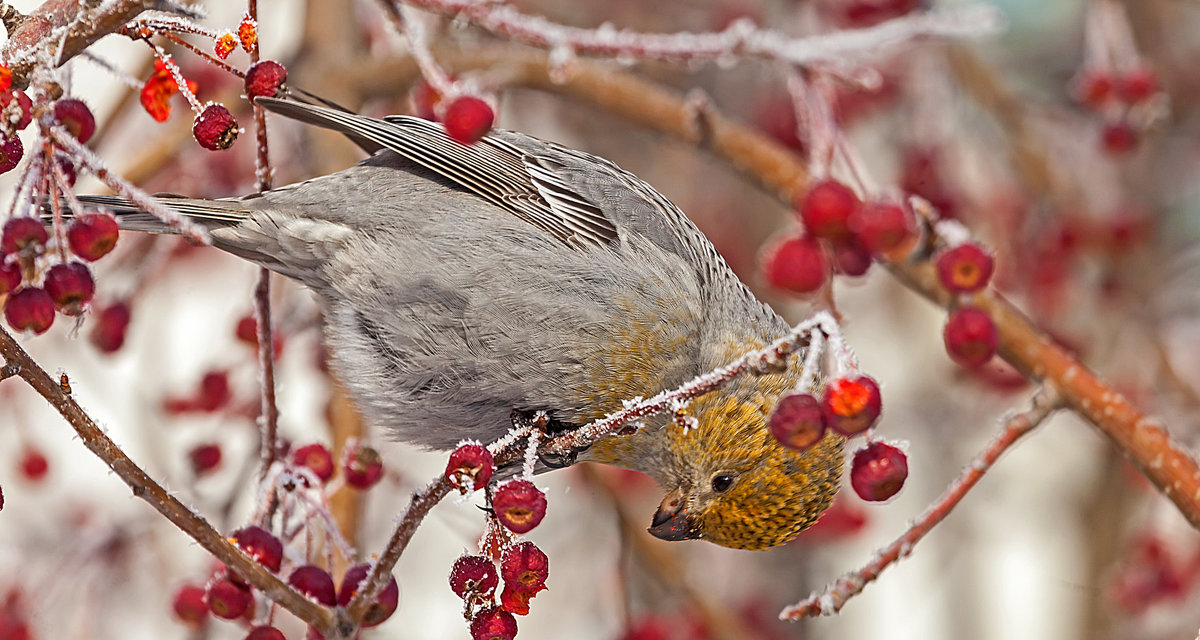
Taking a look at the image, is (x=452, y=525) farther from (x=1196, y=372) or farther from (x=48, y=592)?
(x=1196, y=372)

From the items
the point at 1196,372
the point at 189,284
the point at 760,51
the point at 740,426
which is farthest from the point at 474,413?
the point at 1196,372

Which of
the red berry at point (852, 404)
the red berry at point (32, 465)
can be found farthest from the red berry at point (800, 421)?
the red berry at point (32, 465)

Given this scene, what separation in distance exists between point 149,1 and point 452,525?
5.13ft

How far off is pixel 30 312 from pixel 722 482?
1.51 meters

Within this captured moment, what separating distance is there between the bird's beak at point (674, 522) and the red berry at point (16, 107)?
5.33ft

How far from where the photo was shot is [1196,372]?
534cm

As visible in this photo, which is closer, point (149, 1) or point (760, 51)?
point (149, 1)

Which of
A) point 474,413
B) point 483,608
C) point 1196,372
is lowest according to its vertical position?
point 483,608

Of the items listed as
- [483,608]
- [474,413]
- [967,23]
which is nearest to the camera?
[483,608]

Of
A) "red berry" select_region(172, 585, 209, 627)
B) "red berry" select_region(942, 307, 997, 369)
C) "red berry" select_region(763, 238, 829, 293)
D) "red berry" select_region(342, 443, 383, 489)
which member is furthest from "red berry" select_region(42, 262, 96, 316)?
"red berry" select_region(942, 307, 997, 369)

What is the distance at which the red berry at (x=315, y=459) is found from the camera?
7.16ft

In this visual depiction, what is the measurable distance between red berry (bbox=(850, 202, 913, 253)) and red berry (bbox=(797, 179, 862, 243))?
0.12 feet

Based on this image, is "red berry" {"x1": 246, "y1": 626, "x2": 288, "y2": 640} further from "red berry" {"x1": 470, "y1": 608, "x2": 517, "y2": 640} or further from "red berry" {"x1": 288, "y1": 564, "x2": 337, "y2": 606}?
"red berry" {"x1": 470, "y1": 608, "x2": 517, "y2": 640}

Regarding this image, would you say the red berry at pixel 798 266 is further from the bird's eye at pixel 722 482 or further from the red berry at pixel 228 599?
the red berry at pixel 228 599
